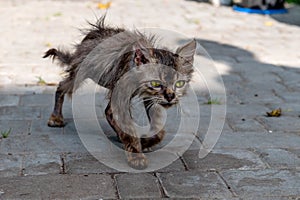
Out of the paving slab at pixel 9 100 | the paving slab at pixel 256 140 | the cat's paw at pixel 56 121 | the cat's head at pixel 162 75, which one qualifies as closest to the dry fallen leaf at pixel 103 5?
the paving slab at pixel 9 100

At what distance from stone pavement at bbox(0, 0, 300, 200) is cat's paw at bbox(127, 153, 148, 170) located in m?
0.10

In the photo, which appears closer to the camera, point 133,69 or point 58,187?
point 58,187

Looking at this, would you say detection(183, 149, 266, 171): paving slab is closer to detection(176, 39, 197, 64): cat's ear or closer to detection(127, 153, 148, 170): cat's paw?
detection(127, 153, 148, 170): cat's paw

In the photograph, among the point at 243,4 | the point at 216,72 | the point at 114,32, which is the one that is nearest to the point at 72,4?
the point at 243,4

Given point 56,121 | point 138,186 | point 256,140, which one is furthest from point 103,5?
point 138,186

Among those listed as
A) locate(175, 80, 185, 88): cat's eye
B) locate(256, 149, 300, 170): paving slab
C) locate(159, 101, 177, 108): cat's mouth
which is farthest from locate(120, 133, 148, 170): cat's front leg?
locate(256, 149, 300, 170): paving slab

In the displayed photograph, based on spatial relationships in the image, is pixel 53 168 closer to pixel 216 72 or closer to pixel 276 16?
pixel 216 72

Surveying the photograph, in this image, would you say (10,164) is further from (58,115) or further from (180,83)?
(180,83)

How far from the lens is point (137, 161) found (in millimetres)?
3920

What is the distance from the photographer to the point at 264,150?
4340 millimetres

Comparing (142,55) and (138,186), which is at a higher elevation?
(142,55)

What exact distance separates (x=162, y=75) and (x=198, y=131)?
1217mm

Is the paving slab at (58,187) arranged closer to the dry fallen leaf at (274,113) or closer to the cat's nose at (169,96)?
the cat's nose at (169,96)

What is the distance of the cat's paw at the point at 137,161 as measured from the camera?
391 centimetres
